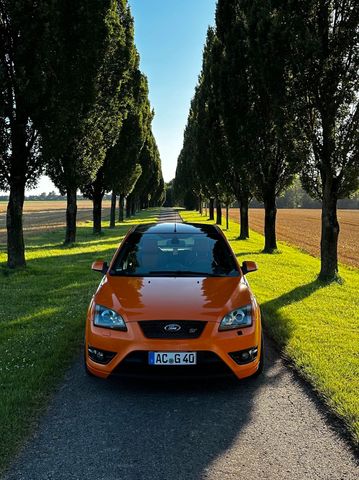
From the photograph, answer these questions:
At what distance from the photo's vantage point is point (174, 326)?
4.05 meters

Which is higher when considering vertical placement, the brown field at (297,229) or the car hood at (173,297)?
the car hood at (173,297)

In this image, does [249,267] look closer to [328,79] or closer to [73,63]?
[328,79]

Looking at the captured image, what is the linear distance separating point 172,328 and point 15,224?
29.6 ft

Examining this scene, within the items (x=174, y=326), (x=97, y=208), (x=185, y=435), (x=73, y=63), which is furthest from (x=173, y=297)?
(x=97, y=208)

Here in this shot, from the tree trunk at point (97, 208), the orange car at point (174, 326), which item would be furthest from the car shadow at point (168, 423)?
the tree trunk at point (97, 208)

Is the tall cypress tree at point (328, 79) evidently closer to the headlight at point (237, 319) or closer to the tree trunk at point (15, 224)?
the headlight at point (237, 319)

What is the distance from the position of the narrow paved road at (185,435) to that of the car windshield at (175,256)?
1.32 metres

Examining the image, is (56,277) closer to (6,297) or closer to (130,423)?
(6,297)

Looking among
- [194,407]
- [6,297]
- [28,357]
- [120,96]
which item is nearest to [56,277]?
[6,297]

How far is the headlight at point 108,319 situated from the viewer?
4176 millimetres

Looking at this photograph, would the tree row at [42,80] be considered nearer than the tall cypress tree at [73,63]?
Yes

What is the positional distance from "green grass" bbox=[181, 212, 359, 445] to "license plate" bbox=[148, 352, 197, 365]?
4.42ft

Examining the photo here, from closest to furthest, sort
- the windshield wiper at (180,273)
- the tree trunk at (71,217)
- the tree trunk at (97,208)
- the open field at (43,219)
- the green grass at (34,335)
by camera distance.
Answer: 1. the green grass at (34,335)
2. the windshield wiper at (180,273)
3. the tree trunk at (71,217)
4. the tree trunk at (97,208)
5. the open field at (43,219)

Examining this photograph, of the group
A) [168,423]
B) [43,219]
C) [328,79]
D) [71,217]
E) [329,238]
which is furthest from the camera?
[43,219]
